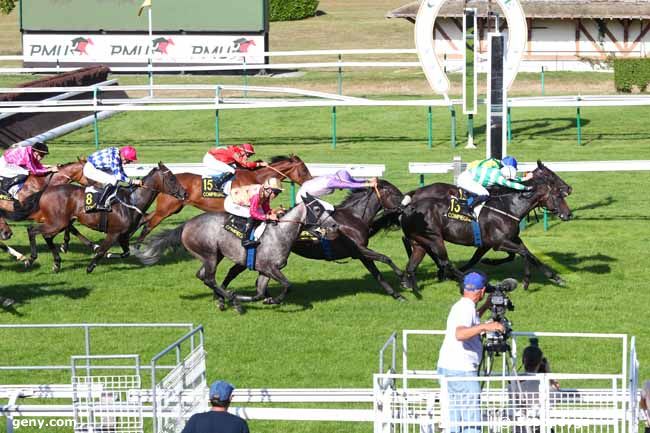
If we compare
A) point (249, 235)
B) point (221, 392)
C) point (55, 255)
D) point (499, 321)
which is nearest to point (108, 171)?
point (55, 255)

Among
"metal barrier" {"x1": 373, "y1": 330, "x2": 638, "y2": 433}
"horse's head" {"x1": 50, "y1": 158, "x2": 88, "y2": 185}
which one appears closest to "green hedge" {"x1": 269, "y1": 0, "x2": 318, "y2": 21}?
"horse's head" {"x1": 50, "y1": 158, "x2": 88, "y2": 185}

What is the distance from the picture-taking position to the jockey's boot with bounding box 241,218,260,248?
45.0 ft

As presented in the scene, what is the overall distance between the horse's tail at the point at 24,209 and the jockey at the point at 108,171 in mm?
702

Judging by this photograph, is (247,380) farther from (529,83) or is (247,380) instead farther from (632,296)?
(529,83)

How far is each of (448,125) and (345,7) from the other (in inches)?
1290

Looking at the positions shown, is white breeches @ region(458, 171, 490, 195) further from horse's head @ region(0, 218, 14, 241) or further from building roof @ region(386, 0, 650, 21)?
building roof @ region(386, 0, 650, 21)

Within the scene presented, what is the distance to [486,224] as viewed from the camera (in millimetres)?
14703

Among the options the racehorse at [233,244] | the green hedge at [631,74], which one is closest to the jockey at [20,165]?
the racehorse at [233,244]

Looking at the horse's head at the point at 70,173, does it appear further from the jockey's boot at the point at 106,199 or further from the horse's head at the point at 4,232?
the horse's head at the point at 4,232

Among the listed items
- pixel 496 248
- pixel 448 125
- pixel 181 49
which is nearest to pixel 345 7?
pixel 181 49

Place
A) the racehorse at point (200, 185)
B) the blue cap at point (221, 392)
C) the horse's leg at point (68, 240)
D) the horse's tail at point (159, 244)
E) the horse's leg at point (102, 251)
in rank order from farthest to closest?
the horse's leg at point (68, 240), the racehorse at point (200, 185), the horse's leg at point (102, 251), the horse's tail at point (159, 244), the blue cap at point (221, 392)

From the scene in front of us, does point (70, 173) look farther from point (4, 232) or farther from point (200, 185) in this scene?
point (4, 232)

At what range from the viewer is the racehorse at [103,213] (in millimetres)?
15984

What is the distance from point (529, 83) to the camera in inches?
1252
